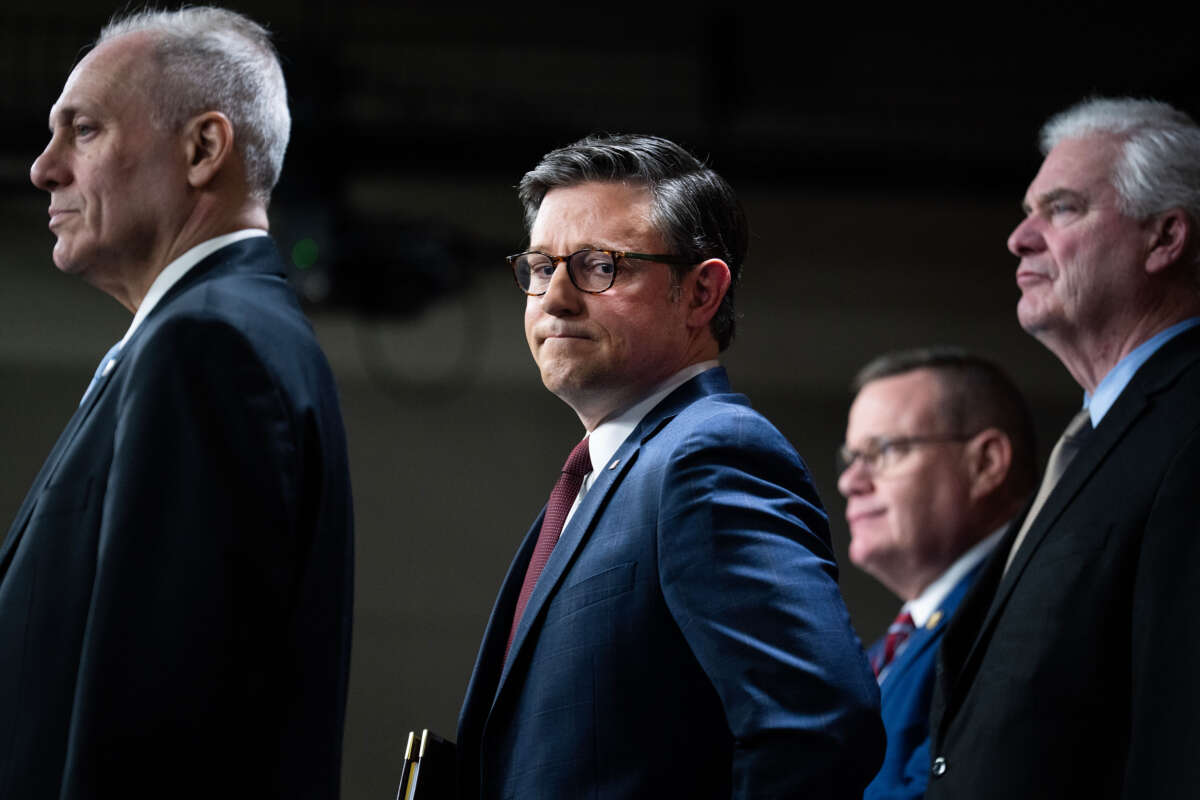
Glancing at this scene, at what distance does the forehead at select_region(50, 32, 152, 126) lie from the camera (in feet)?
5.72

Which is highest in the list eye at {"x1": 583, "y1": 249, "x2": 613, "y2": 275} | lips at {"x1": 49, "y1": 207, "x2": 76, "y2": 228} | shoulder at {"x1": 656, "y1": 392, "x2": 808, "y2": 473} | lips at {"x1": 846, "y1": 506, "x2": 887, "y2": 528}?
lips at {"x1": 49, "y1": 207, "x2": 76, "y2": 228}

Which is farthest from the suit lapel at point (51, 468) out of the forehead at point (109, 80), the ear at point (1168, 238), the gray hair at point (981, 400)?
the gray hair at point (981, 400)

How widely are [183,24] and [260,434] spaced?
2.02 ft

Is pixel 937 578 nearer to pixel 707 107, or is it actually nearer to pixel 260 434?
pixel 260 434

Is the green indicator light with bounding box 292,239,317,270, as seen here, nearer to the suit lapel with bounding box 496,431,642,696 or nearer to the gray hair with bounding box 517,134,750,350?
the gray hair with bounding box 517,134,750,350

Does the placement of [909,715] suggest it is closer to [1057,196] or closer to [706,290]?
[1057,196]

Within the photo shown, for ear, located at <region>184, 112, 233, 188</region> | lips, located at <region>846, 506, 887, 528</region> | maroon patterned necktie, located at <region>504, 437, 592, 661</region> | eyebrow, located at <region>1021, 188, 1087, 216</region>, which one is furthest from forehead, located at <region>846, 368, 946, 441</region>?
ear, located at <region>184, 112, 233, 188</region>

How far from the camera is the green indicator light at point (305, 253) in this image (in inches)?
207

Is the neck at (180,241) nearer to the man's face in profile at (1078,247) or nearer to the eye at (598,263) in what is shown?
the eye at (598,263)

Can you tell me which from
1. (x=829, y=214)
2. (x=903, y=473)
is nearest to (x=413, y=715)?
(x=829, y=214)

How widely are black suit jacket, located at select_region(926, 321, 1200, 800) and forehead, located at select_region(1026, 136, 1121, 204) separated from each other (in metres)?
0.32

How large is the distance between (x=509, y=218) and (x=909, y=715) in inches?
200

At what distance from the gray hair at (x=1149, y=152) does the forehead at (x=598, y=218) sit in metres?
0.89

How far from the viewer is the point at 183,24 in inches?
71.9
